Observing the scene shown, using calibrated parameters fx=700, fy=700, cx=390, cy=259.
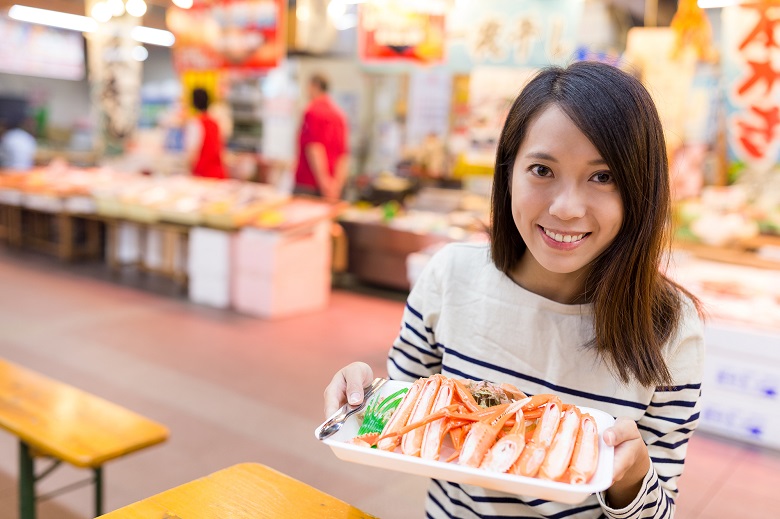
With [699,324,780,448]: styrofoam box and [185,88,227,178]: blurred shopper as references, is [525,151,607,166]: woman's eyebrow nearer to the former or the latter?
[699,324,780,448]: styrofoam box

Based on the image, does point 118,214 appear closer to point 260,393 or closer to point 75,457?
point 260,393

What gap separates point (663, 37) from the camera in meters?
5.31

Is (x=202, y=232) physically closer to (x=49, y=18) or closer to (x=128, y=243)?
(x=128, y=243)

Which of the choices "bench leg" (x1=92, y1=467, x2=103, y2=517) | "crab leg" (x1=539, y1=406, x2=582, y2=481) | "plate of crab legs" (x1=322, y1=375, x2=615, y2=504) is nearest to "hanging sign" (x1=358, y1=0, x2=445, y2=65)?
"bench leg" (x1=92, y1=467, x2=103, y2=517)

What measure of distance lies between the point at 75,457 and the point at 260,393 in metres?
2.32

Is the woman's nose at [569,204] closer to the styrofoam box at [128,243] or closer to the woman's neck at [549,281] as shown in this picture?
the woman's neck at [549,281]

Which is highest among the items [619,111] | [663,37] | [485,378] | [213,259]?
[663,37]

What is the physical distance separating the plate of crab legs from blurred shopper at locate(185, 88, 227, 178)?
23.6ft

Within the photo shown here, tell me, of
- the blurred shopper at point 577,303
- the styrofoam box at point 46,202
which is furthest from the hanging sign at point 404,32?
the blurred shopper at point 577,303

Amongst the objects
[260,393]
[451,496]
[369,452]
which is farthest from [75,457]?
[260,393]

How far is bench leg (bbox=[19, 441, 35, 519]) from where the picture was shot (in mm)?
2527

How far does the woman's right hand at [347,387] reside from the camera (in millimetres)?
1253

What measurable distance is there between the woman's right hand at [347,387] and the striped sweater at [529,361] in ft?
0.77

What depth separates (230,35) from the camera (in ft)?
25.4
